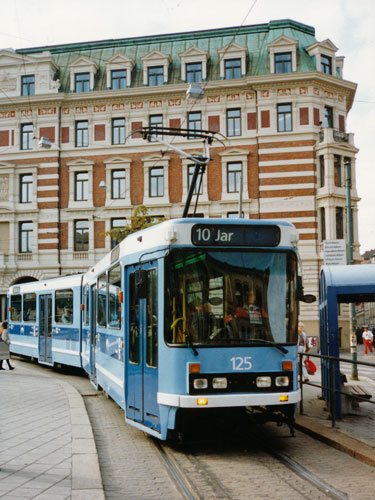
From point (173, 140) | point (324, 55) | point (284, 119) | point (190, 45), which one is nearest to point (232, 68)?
point (190, 45)

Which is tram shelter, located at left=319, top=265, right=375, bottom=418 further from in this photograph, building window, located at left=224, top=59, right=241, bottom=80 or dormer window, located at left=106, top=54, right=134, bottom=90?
dormer window, located at left=106, top=54, right=134, bottom=90

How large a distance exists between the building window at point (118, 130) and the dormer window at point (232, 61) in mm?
6389

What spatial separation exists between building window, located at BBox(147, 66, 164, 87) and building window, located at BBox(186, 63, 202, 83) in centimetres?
154

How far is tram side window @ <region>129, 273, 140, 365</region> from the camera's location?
8.43 metres

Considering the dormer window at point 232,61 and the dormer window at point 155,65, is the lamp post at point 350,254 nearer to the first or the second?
the dormer window at point 232,61

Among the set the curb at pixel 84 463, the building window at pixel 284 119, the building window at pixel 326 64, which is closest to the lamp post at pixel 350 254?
the curb at pixel 84 463

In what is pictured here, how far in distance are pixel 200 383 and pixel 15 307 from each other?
687 inches

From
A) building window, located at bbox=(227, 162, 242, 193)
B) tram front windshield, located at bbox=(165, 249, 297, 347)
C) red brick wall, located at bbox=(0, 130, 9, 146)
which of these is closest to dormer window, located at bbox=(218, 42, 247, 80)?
building window, located at bbox=(227, 162, 242, 193)

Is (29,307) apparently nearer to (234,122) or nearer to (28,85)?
(234,122)

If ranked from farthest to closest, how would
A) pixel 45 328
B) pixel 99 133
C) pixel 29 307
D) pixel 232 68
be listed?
pixel 99 133
pixel 232 68
pixel 29 307
pixel 45 328

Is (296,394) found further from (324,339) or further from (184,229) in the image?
(324,339)

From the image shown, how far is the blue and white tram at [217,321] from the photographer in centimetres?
733

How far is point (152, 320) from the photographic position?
785 centimetres

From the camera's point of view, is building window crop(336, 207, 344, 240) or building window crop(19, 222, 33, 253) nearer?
building window crop(336, 207, 344, 240)
